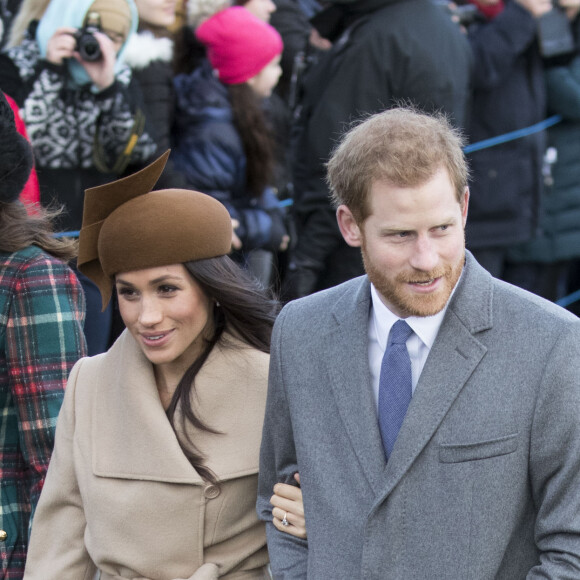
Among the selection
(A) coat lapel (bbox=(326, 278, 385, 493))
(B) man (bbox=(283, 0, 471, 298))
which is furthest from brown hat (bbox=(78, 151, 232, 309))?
(B) man (bbox=(283, 0, 471, 298))

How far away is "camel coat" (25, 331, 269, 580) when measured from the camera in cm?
278

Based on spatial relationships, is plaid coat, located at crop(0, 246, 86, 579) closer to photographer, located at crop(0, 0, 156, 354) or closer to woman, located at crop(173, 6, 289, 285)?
photographer, located at crop(0, 0, 156, 354)

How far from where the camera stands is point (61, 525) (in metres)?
2.93

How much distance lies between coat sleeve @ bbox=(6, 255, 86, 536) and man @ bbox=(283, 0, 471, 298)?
84.2 inches

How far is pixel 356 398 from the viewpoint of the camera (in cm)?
235

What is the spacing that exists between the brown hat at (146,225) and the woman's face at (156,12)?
260 centimetres

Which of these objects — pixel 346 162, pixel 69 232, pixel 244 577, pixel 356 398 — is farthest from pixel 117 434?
pixel 69 232

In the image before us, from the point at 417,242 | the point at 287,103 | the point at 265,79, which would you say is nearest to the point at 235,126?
the point at 265,79

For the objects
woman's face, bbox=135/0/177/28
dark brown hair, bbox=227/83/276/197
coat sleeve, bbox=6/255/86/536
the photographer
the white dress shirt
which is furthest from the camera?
dark brown hair, bbox=227/83/276/197

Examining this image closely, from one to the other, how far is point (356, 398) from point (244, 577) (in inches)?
29.7

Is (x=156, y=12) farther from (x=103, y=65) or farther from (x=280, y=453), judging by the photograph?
(x=280, y=453)

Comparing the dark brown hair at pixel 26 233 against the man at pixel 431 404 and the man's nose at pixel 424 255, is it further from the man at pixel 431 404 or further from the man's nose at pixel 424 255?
the man's nose at pixel 424 255

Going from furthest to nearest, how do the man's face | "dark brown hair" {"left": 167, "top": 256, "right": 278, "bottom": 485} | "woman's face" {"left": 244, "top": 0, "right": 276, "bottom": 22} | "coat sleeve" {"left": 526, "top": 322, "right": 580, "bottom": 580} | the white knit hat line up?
"woman's face" {"left": 244, "top": 0, "right": 276, "bottom": 22}, the white knit hat, "dark brown hair" {"left": 167, "top": 256, "right": 278, "bottom": 485}, the man's face, "coat sleeve" {"left": 526, "top": 322, "right": 580, "bottom": 580}

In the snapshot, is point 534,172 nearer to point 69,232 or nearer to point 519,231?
point 519,231
